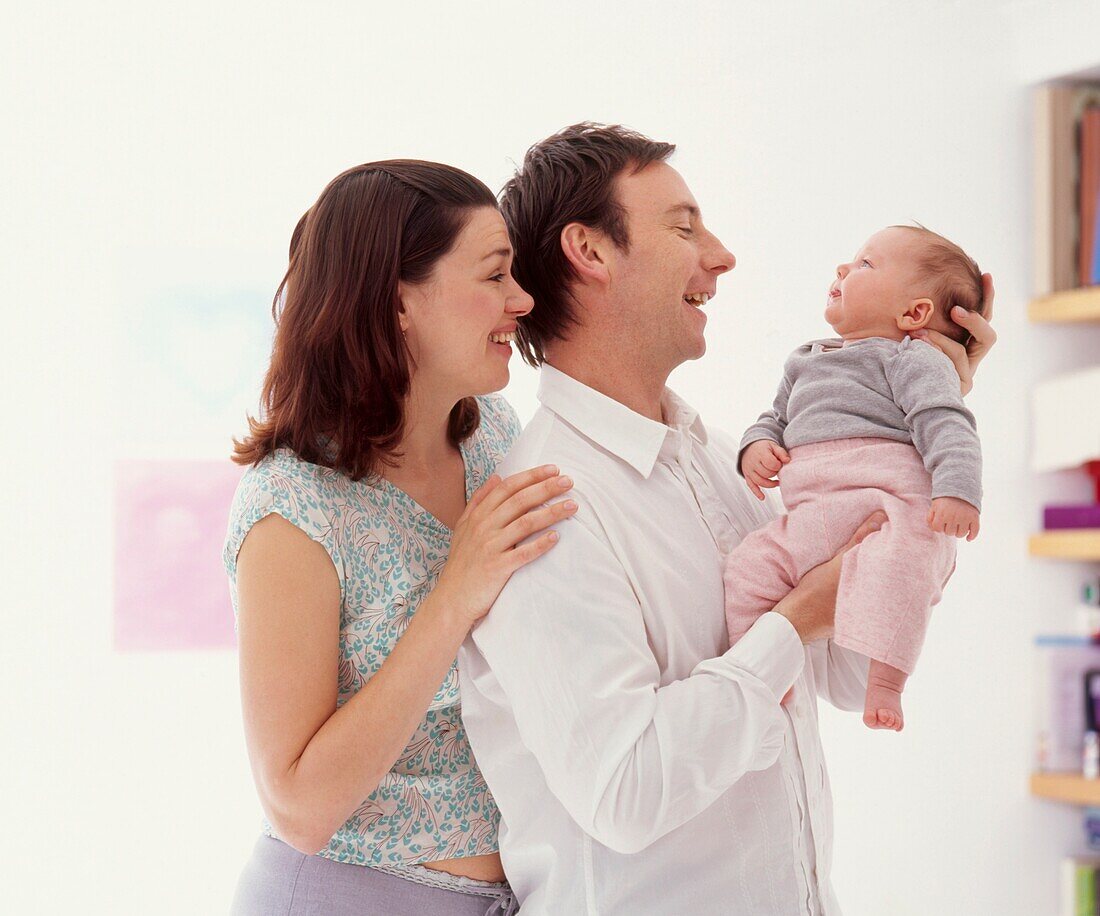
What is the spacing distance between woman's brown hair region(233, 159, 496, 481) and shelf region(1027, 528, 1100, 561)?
216cm

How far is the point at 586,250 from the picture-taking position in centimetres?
156

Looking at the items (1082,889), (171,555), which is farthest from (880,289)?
(1082,889)

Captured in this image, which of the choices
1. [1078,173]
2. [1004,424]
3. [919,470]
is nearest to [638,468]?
[919,470]

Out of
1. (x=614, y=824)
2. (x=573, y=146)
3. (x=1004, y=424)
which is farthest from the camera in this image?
(x=1004, y=424)

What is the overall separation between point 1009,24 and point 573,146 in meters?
2.22

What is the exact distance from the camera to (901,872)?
315 cm

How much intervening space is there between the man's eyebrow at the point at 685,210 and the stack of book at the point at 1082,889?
243 cm

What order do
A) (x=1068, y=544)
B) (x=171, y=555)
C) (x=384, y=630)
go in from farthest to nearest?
(x=1068, y=544) < (x=171, y=555) < (x=384, y=630)

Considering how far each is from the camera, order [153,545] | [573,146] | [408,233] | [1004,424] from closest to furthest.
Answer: [408,233] < [573,146] < [153,545] < [1004,424]

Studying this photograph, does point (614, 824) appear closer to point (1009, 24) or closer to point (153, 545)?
point (153, 545)

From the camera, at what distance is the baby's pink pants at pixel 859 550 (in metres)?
1.34

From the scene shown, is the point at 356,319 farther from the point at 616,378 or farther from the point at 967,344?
the point at 967,344

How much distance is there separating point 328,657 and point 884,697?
2.07 feet

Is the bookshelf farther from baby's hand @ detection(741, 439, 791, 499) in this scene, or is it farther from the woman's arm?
the woman's arm
